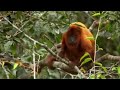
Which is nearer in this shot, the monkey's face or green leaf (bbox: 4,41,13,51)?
green leaf (bbox: 4,41,13,51)

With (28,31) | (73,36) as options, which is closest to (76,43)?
(73,36)

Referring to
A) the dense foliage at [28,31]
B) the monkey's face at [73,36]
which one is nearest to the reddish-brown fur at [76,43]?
the monkey's face at [73,36]

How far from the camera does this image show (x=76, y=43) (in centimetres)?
404

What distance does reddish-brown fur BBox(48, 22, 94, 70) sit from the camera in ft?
12.6

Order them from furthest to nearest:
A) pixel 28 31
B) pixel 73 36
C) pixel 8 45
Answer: pixel 73 36 → pixel 28 31 → pixel 8 45

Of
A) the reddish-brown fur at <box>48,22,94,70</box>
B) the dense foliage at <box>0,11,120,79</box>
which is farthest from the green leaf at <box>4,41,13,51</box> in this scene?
the reddish-brown fur at <box>48,22,94,70</box>

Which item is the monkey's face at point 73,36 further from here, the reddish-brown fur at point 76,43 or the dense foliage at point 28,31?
the dense foliage at point 28,31

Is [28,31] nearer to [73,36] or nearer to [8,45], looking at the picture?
[8,45]

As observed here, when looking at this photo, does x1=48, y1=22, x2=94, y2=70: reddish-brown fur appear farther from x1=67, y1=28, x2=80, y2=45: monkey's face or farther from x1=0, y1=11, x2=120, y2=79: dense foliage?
x1=0, y1=11, x2=120, y2=79: dense foliage

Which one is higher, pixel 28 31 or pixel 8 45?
pixel 28 31

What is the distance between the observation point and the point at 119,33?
117 inches

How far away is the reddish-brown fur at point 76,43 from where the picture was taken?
3855 millimetres
